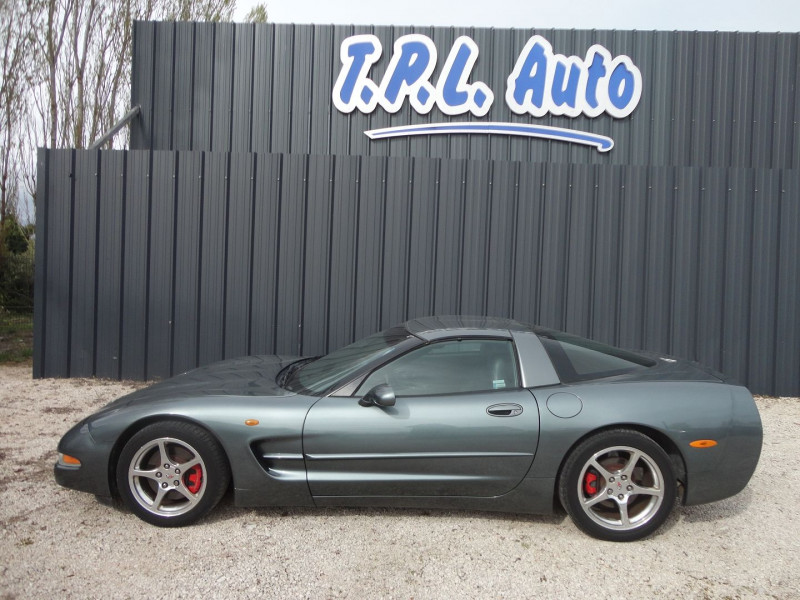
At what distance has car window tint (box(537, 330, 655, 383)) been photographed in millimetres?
3791

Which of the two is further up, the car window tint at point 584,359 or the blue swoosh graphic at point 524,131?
the blue swoosh graphic at point 524,131

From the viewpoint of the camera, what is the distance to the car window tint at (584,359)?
3791 mm

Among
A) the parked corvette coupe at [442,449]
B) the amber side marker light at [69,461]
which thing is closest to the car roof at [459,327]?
the parked corvette coupe at [442,449]

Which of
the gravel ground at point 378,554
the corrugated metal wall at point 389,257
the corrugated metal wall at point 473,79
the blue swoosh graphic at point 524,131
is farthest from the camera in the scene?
the blue swoosh graphic at point 524,131

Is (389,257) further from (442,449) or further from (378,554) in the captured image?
(378,554)

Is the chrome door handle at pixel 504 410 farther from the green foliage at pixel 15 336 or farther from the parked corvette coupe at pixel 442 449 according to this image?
the green foliage at pixel 15 336

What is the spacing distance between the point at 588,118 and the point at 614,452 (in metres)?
6.34

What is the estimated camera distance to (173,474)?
11.7 feet

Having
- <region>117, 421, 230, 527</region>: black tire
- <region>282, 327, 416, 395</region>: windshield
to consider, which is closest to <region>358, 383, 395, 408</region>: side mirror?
<region>282, 327, 416, 395</region>: windshield

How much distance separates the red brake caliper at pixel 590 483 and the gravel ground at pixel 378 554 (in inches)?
10.7

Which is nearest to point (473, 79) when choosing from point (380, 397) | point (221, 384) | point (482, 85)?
point (482, 85)

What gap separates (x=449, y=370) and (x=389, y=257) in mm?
3817

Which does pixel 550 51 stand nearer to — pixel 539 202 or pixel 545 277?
pixel 539 202

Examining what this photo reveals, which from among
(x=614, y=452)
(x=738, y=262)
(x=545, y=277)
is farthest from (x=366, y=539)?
(x=738, y=262)
